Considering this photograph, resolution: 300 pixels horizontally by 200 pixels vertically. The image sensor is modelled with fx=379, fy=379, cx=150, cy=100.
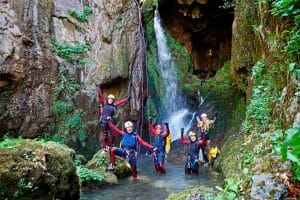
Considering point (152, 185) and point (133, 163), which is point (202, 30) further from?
point (152, 185)

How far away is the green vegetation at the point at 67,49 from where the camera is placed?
44.4 ft

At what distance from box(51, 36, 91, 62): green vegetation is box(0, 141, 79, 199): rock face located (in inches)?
302

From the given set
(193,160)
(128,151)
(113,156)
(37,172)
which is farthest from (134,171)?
(37,172)

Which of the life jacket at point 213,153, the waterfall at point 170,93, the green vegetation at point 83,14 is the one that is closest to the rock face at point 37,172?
the life jacket at point 213,153

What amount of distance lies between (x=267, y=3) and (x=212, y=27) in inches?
505

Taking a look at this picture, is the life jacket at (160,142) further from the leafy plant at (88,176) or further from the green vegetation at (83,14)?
the green vegetation at (83,14)

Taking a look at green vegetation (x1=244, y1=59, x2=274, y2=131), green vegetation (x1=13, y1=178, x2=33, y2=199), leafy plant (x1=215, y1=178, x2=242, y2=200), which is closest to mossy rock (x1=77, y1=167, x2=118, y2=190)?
green vegetation (x1=13, y1=178, x2=33, y2=199)

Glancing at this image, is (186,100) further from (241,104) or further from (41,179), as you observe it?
(41,179)

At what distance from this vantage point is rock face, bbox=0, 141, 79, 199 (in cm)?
530

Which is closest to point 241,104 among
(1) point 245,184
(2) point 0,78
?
(2) point 0,78

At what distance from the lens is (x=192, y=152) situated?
439 inches

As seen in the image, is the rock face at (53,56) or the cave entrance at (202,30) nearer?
the rock face at (53,56)

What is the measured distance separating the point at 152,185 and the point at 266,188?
6.15m

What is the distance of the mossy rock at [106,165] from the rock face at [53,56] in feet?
9.27
